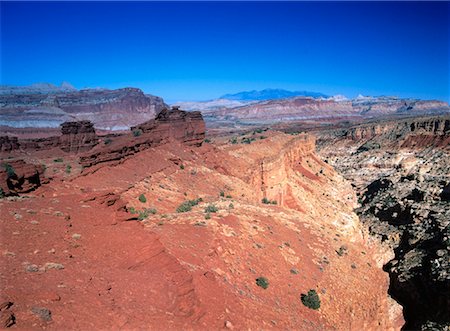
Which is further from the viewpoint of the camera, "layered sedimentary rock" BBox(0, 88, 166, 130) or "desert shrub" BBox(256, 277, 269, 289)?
"layered sedimentary rock" BBox(0, 88, 166, 130)

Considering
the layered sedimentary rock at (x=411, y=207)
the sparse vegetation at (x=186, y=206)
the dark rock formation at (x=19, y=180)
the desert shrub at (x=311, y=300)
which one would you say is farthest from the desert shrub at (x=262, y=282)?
the layered sedimentary rock at (x=411, y=207)

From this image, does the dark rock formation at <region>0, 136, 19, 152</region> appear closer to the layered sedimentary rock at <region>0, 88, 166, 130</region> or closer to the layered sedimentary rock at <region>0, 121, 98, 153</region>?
the layered sedimentary rock at <region>0, 121, 98, 153</region>

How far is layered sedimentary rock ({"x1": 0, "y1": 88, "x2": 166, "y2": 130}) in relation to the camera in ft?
344

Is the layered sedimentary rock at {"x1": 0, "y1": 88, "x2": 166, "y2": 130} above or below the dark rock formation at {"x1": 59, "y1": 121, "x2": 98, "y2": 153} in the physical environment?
above

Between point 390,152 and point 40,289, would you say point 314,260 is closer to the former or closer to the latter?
point 40,289

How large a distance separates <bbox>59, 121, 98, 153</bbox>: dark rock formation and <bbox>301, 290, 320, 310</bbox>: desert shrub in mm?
48252

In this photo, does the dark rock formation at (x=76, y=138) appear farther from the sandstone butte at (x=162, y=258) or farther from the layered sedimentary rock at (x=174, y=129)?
the sandstone butte at (x=162, y=258)

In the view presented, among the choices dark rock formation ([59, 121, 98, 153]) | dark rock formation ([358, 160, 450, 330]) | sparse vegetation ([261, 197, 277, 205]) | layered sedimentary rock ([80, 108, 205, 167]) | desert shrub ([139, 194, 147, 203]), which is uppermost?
layered sedimentary rock ([80, 108, 205, 167])

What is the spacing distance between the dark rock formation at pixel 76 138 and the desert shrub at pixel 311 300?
158 feet

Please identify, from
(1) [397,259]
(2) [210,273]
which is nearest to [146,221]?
(2) [210,273]

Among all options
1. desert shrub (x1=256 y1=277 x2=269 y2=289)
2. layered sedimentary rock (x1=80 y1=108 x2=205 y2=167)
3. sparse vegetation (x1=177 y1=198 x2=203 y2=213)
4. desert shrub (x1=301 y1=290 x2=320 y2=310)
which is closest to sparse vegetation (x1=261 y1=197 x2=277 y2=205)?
sparse vegetation (x1=177 y1=198 x2=203 y2=213)

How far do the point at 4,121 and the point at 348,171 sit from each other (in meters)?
94.6

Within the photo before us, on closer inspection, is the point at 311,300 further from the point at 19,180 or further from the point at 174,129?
the point at 174,129

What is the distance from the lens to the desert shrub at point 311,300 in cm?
1345
